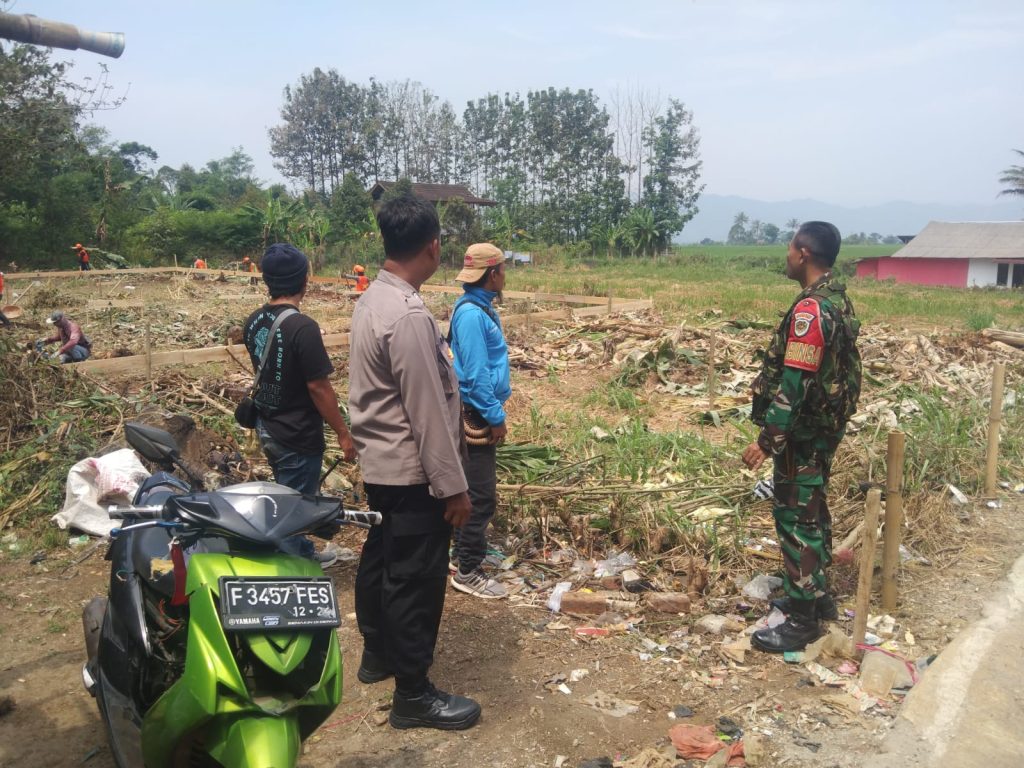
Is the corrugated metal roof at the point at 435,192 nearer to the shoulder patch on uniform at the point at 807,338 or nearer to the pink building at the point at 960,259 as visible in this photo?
the pink building at the point at 960,259

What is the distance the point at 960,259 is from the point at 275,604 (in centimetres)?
4390

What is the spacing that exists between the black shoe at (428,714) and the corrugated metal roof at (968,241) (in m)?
42.3

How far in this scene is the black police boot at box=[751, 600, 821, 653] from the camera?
369 centimetres

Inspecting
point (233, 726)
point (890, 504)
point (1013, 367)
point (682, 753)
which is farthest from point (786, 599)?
point (1013, 367)

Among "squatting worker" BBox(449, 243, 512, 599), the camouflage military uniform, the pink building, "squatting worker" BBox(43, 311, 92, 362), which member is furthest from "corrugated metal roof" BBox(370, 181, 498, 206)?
the camouflage military uniform

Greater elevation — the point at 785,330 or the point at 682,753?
the point at 785,330

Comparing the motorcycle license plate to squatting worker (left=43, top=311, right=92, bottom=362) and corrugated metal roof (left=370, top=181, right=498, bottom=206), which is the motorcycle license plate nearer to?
squatting worker (left=43, top=311, right=92, bottom=362)

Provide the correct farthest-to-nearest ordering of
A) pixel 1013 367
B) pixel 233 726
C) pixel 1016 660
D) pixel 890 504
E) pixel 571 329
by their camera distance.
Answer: pixel 571 329, pixel 1013 367, pixel 890 504, pixel 1016 660, pixel 233 726

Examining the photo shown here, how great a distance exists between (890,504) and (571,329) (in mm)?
10257

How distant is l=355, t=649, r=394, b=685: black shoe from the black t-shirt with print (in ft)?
3.38

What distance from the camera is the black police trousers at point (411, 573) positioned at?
293cm

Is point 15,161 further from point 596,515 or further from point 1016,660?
point 1016,660

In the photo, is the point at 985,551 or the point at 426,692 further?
the point at 985,551

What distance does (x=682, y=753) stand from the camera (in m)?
2.94
